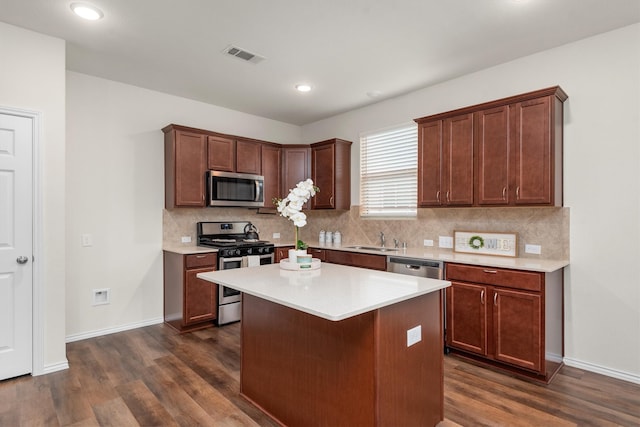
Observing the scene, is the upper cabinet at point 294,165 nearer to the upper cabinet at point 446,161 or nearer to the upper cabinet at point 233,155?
the upper cabinet at point 233,155

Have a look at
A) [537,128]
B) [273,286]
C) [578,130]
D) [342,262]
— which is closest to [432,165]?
[537,128]

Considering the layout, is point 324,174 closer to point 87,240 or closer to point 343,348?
point 87,240

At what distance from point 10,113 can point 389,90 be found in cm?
360

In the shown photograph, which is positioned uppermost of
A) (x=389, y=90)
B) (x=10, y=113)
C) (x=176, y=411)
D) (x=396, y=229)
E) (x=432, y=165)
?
(x=389, y=90)

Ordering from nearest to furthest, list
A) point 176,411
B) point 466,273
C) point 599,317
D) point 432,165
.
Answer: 1. point 176,411
2. point 599,317
3. point 466,273
4. point 432,165

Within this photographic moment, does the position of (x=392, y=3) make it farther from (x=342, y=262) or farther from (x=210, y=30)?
(x=342, y=262)

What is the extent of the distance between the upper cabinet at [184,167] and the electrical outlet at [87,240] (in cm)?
86

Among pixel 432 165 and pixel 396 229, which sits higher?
pixel 432 165

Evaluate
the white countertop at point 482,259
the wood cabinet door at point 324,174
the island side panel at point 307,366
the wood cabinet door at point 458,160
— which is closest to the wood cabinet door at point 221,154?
the white countertop at point 482,259

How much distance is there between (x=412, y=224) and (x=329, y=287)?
2468 millimetres

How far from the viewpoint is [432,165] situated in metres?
3.69

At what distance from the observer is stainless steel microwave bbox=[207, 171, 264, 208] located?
170 inches

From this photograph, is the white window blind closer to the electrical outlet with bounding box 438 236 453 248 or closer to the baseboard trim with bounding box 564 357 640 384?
the electrical outlet with bounding box 438 236 453 248

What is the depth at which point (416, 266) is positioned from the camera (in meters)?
3.48
